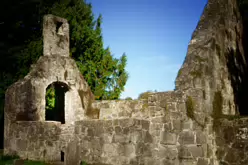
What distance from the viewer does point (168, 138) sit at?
20.7ft

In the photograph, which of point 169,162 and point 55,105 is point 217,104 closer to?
point 169,162

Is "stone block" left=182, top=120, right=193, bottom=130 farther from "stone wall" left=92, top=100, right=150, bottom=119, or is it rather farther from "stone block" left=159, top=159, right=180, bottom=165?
"stone wall" left=92, top=100, right=150, bottom=119

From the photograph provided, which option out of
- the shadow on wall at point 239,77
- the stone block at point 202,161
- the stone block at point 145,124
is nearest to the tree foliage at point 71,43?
the shadow on wall at point 239,77

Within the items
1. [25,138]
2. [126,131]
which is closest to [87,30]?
[25,138]

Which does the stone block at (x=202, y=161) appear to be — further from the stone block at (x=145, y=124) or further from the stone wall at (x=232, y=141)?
the stone block at (x=145, y=124)

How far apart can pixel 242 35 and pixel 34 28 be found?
15407 millimetres

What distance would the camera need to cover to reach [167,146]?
629 centimetres

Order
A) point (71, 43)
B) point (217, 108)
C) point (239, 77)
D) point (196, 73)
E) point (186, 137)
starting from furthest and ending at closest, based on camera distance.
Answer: point (71, 43)
point (239, 77)
point (217, 108)
point (196, 73)
point (186, 137)

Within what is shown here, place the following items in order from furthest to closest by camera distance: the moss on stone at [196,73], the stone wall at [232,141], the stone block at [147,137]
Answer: the stone block at [147,137], the moss on stone at [196,73], the stone wall at [232,141]

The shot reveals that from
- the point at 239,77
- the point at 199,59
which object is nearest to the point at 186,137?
the point at 199,59

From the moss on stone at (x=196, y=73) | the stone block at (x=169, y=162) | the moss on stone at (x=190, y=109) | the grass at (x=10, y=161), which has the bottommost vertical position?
the grass at (x=10, y=161)

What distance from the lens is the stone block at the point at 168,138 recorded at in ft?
20.5

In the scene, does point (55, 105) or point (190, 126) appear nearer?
point (190, 126)

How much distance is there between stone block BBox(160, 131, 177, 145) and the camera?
6254 mm
